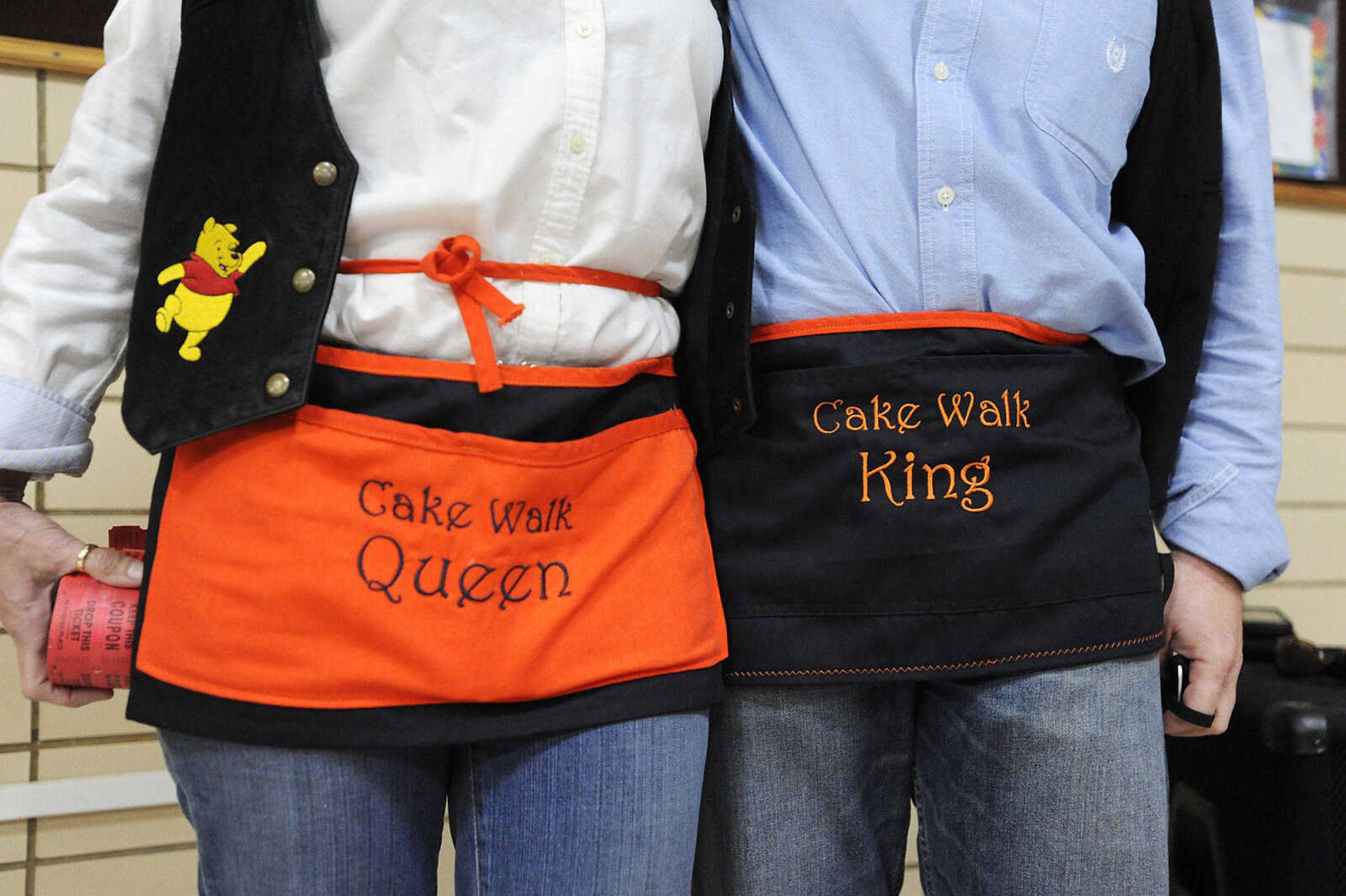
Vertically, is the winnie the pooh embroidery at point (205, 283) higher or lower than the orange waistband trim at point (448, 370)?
higher

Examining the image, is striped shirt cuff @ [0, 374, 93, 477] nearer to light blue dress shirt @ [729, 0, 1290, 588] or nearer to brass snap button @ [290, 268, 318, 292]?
brass snap button @ [290, 268, 318, 292]

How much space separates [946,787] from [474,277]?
582 mm

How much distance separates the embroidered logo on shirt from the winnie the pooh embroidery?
26.6 inches

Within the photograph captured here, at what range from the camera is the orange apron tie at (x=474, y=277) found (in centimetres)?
62

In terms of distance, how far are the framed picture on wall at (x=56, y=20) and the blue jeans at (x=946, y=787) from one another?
1217mm

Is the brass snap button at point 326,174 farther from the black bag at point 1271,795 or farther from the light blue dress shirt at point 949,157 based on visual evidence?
the black bag at point 1271,795

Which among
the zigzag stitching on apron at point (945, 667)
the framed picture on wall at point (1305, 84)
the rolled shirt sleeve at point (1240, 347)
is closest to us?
the zigzag stitching on apron at point (945, 667)

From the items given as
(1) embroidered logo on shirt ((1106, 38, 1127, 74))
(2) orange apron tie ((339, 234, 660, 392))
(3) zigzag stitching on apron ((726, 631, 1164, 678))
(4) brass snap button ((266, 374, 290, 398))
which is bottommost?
(3) zigzag stitching on apron ((726, 631, 1164, 678))

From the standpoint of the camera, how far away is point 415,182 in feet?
2.04

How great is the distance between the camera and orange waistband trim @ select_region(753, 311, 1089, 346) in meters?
0.77

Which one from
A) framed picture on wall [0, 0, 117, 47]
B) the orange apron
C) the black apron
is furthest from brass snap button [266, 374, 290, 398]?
framed picture on wall [0, 0, 117, 47]

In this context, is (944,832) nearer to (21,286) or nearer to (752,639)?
(752,639)

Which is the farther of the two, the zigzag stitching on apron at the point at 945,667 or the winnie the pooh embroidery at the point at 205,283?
the zigzag stitching on apron at the point at 945,667

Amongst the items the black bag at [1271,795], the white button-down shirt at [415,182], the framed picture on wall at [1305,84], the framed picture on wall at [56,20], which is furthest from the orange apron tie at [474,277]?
the framed picture on wall at [1305,84]
